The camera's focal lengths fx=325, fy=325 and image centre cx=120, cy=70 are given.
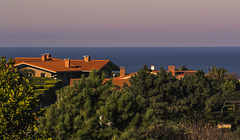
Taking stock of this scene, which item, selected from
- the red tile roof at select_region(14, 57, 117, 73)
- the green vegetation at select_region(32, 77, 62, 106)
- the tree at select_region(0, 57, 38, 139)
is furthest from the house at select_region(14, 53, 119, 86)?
the tree at select_region(0, 57, 38, 139)

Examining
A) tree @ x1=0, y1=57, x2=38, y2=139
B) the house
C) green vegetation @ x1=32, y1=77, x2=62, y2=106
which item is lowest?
green vegetation @ x1=32, y1=77, x2=62, y2=106

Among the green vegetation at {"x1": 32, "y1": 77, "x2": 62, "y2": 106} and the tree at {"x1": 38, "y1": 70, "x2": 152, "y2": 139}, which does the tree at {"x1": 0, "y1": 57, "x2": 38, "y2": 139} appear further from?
the green vegetation at {"x1": 32, "y1": 77, "x2": 62, "y2": 106}

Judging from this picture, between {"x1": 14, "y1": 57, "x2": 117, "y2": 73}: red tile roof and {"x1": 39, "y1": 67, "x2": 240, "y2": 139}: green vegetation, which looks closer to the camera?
{"x1": 39, "y1": 67, "x2": 240, "y2": 139}: green vegetation

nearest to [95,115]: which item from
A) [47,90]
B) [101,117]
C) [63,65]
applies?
[101,117]

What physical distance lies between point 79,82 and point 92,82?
64cm

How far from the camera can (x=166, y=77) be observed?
28891 mm

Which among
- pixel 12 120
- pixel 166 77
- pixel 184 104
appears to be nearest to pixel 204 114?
pixel 184 104

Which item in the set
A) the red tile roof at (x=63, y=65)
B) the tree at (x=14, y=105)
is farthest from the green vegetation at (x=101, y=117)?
the red tile roof at (x=63, y=65)

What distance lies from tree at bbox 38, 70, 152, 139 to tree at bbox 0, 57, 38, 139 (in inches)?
99.0

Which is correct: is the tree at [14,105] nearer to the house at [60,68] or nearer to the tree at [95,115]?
the tree at [95,115]

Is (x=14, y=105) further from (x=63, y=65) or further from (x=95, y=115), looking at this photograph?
(x=63, y=65)

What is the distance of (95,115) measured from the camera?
14.0 metres

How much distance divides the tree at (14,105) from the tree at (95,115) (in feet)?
8.25

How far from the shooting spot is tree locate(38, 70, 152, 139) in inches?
517
